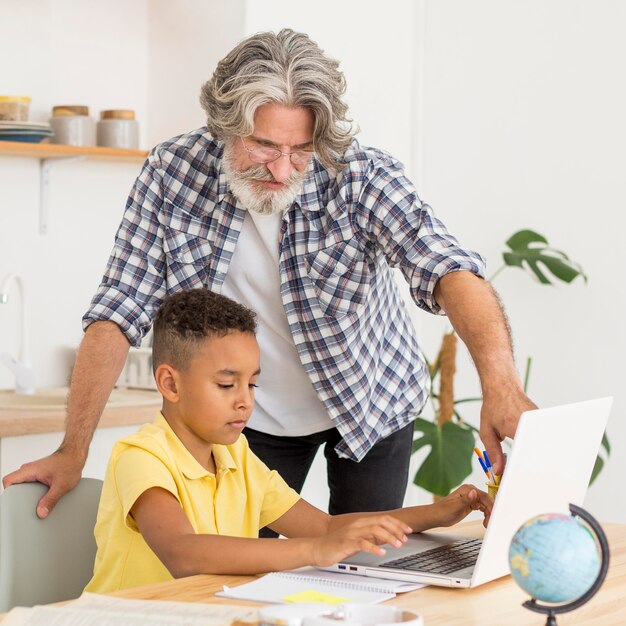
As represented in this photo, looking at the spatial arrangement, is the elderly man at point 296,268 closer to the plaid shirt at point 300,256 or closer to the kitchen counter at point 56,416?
the plaid shirt at point 300,256

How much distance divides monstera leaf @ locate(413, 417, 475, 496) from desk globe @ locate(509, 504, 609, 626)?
2.20 meters

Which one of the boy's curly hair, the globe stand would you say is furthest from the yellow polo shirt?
the globe stand

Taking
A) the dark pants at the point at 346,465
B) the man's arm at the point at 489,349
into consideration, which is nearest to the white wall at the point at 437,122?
the dark pants at the point at 346,465

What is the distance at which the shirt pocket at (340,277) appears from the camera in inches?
75.9

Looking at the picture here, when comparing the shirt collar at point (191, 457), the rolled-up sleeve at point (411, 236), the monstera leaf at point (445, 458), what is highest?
the rolled-up sleeve at point (411, 236)

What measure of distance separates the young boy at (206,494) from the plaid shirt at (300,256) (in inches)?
8.2

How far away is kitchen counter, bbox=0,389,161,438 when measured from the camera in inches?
104

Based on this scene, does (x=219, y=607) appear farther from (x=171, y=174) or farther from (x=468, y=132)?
(x=468, y=132)

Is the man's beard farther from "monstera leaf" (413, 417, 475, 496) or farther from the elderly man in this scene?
"monstera leaf" (413, 417, 475, 496)

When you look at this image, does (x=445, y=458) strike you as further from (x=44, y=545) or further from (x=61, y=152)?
(x=44, y=545)

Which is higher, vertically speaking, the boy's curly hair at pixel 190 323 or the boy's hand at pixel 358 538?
the boy's curly hair at pixel 190 323

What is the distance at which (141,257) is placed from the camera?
6.48 ft

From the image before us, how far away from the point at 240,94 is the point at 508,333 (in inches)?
22.6

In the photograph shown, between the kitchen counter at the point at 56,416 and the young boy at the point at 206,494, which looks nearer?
the young boy at the point at 206,494
